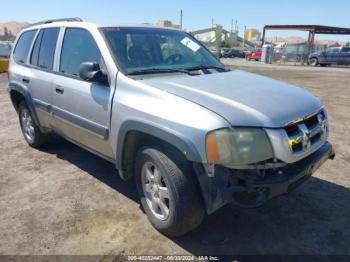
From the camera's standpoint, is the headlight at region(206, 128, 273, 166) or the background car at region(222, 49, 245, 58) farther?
the background car at region(222, 49, 245, 58)

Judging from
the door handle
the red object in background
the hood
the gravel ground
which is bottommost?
the red object in background

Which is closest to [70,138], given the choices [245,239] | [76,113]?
[76,113]

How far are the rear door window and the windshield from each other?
210 millimetres

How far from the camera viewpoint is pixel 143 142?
10.7 feet

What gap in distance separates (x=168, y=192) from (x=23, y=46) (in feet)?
12.7

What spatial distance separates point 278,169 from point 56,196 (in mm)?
2540

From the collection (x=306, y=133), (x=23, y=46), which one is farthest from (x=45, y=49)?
(x=306, y=133)

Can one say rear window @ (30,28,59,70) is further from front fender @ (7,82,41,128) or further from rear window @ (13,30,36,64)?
front fender @ (7,82,41,128)

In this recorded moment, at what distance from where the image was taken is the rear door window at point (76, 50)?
3746 mm

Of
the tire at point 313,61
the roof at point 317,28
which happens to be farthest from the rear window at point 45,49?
the roof at point 317,28

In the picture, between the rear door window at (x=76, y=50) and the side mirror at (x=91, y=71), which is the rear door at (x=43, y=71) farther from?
the side mirror at (x=91, y=71)

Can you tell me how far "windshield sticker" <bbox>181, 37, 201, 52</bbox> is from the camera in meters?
4.32

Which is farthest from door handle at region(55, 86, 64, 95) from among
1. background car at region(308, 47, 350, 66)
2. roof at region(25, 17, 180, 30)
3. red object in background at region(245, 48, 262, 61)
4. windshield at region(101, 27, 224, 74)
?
red object in background at region(245, 48, 262, 61)

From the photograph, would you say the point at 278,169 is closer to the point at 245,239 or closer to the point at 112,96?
the point at 245,239
